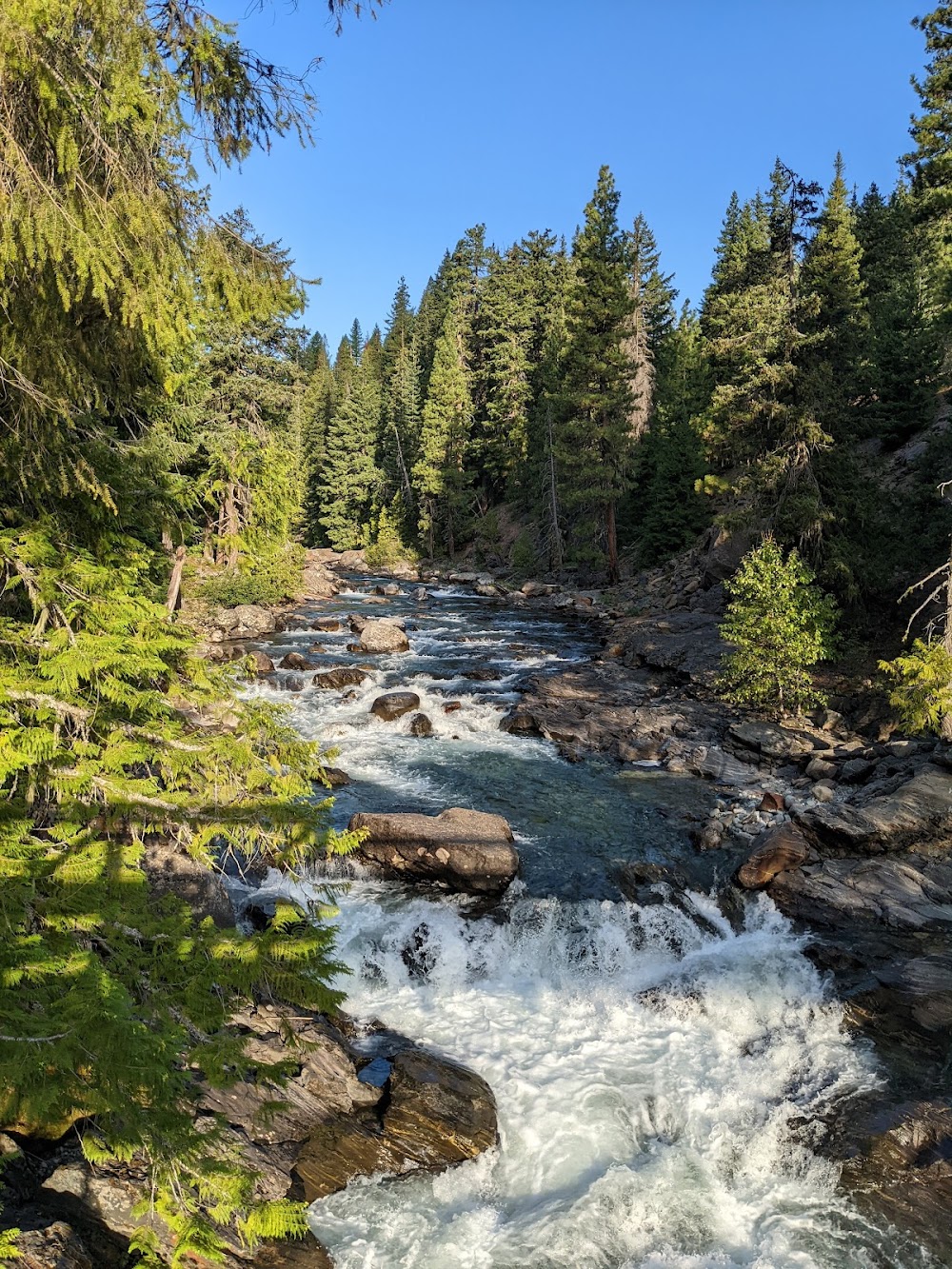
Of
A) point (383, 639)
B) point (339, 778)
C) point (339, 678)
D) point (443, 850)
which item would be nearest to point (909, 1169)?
point (443, 850)

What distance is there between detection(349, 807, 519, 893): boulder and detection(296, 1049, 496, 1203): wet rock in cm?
363

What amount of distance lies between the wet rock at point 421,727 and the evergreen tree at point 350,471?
4488 centimetres

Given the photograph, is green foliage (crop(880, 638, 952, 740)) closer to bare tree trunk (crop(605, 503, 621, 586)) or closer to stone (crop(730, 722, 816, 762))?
stone (crop(730, 722, 816, 762))

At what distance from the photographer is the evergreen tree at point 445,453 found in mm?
55906

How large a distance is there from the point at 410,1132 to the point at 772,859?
7.26 metres

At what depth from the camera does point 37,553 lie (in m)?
5.22

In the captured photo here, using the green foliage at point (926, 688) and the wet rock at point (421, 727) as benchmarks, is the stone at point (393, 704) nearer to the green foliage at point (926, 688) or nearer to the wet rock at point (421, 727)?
the wet rock at point (421, 727)

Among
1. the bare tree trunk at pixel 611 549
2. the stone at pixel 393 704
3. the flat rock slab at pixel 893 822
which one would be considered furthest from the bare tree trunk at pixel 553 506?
the flat rock slab at pixel 893 822

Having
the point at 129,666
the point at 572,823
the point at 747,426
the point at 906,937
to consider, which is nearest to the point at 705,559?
the point at 747,426

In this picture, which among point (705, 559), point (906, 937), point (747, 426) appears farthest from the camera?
point (705, 559)

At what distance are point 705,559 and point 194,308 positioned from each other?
2840cm

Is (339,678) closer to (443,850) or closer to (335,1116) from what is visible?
(443,850)

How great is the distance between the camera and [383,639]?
88.6ft

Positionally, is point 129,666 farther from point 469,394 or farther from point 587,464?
→ point 469,394
